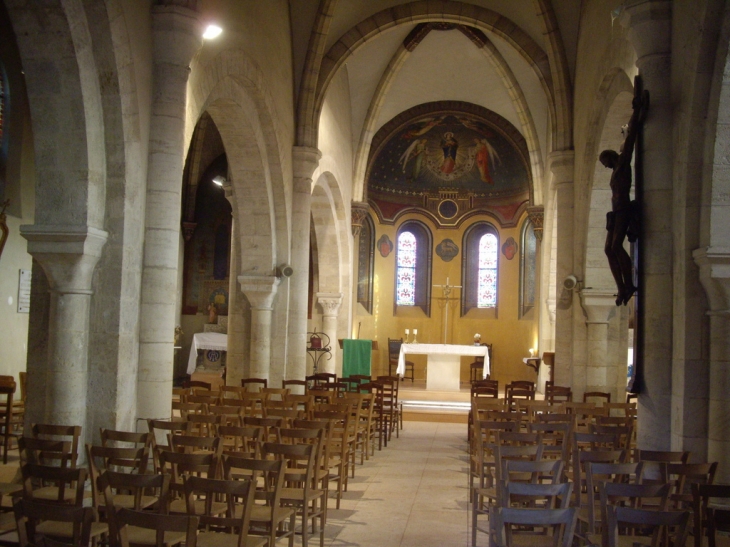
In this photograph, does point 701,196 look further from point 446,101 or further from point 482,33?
point 446,101

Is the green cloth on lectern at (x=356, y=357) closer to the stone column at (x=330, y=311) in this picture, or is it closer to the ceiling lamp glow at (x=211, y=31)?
the stone column at (x=330, y=311)

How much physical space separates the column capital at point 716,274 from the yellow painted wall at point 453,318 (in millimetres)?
17130

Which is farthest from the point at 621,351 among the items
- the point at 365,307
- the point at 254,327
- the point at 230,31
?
the point at 365,307

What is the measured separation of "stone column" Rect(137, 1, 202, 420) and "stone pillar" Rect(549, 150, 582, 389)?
26.5ft

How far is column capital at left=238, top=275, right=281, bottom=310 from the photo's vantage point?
14.8m

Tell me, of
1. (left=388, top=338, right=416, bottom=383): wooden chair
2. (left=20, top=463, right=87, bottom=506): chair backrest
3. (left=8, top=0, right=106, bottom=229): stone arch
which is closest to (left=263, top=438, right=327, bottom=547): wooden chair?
(left=20, top=463, right=87, bottom=506): chair backrest

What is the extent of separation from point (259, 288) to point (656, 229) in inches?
322

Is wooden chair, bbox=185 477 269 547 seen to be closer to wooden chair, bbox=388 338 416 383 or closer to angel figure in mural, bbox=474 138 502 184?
wooden chair, bbox=388 338 416 383

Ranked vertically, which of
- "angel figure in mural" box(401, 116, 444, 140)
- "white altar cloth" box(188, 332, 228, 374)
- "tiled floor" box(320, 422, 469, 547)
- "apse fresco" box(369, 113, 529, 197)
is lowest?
"tiled floor" box(320, 422, 469, 547)

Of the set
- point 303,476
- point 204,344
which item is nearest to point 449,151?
point 204,344

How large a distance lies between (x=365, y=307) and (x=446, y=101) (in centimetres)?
670

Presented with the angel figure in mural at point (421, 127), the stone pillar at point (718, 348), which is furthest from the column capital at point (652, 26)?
the angel figure in mural at point (421, 127)

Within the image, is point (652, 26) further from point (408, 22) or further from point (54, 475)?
point (408, 22)

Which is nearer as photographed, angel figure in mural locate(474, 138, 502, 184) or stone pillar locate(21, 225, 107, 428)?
stone pillar locate(21, 225, 107, 428)
